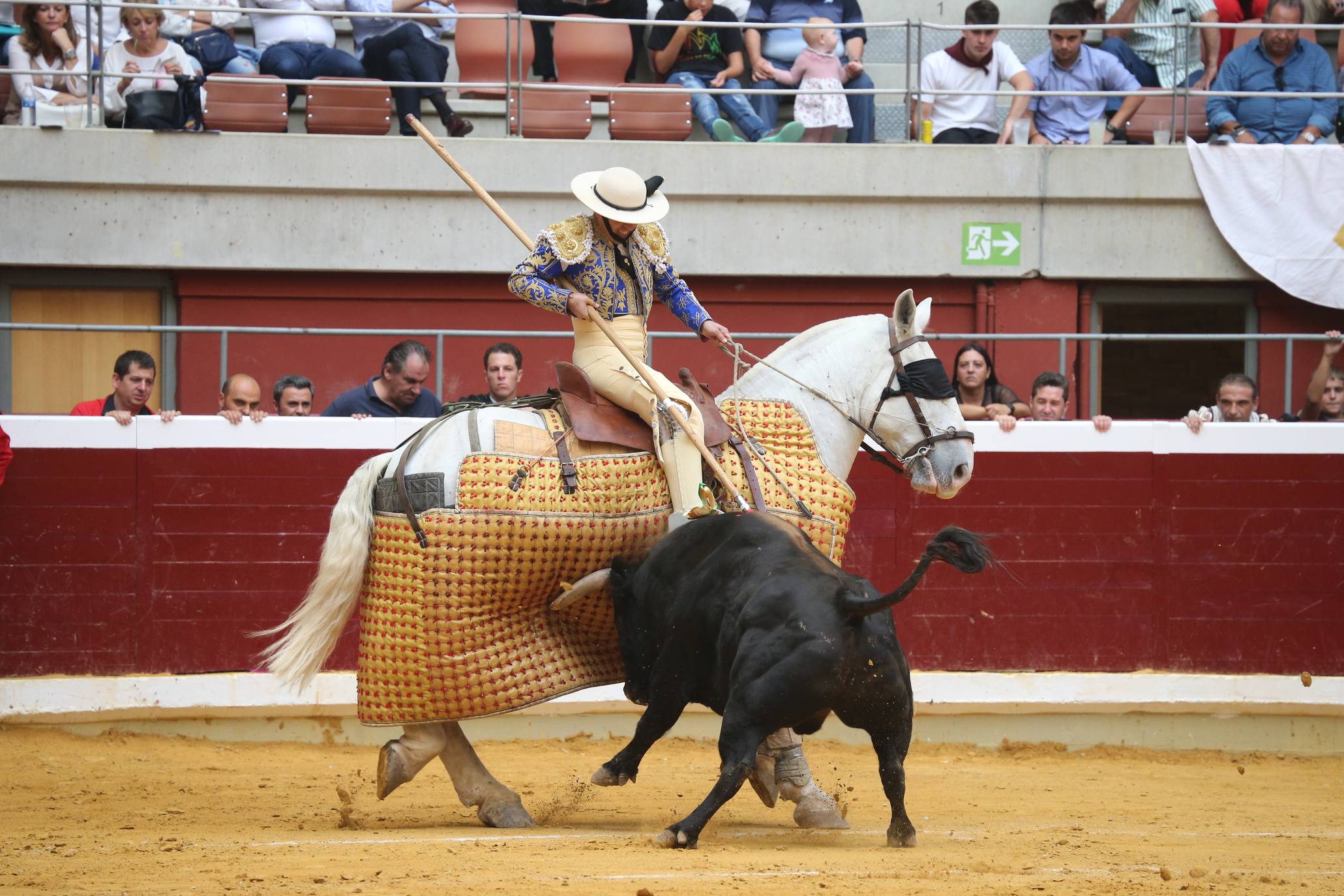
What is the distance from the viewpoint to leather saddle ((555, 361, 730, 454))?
563 cm

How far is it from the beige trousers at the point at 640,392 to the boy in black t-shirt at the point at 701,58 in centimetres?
455

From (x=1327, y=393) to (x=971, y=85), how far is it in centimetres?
310

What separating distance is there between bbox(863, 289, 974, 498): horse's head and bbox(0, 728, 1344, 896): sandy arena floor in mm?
1229

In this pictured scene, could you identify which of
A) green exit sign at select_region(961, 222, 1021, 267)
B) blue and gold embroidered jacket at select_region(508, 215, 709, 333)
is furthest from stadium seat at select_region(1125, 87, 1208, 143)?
blue and gold embroidered jacket at select_region(508, 215, 709, 333)

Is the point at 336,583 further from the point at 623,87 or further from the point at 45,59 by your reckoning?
the point at 45,59

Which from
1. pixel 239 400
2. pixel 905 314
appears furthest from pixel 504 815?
pixel 239 400

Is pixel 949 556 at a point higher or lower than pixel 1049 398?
lower

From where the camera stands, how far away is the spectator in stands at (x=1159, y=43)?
34.7 feet

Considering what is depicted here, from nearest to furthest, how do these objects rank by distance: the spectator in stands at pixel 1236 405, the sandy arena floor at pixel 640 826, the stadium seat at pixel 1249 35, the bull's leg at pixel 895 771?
1. the sandy arena floor at pixel 640 826
2. the bull's leg at pixel 895 771
3. the spectator in stands at pixel 1236 405
4. the stadium seat at pixel 1249 35

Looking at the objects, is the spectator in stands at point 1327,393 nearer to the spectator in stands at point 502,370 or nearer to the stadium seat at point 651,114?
the stadium seat at point 651,114

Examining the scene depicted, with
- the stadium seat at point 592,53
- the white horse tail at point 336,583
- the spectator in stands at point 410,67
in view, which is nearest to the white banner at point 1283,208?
the stadium seat at point 592,53

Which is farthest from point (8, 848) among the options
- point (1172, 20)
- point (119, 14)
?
point (1172, 20)

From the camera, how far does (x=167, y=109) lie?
381 inches

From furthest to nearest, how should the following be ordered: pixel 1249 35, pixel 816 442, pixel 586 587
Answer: pixel 1249 35, pixel 816 442, pixel 586 587
